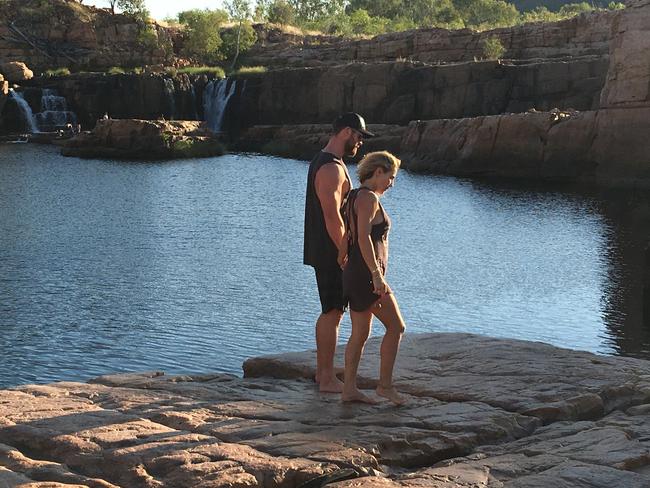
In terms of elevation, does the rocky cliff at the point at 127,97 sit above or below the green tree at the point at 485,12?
below

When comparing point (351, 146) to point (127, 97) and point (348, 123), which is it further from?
point (127, 97)

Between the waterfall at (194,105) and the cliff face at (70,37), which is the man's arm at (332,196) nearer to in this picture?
the waterfall at (194,105)

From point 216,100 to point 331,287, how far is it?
2187 inches

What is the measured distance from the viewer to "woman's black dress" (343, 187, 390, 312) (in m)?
6.80

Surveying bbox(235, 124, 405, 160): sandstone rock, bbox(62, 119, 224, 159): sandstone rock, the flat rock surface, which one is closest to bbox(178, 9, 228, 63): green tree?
bbox(235, 124, 405, 160): sandstone rock

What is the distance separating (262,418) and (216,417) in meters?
0.30

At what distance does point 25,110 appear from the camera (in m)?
58.1

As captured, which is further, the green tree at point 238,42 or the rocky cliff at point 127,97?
the green tree at point 238,42

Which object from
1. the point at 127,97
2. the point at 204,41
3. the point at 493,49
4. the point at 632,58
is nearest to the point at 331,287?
the point at 632,58

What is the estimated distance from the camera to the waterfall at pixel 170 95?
60.4 meters

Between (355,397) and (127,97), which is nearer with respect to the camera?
(355,397)

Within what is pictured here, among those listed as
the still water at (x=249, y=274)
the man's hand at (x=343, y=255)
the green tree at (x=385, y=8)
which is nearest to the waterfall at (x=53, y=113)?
the still water at (x=249, y=274)

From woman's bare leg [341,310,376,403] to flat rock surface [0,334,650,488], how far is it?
89 mm

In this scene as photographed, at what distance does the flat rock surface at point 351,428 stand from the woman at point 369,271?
0.23 m
